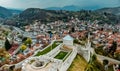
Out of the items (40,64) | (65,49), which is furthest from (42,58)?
(65,49)

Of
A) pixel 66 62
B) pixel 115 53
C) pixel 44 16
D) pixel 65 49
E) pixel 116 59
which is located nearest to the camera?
pixel 66 62

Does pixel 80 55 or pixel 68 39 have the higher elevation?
pixel 68 39

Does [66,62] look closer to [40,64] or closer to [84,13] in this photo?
[40,64]

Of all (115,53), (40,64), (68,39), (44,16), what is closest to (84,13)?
(44,16)

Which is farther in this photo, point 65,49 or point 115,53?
point 115,53

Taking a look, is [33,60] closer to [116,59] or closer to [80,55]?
[80,55]

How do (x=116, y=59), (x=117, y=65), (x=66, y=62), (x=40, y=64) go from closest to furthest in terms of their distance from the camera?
(x=40, y=64)
(x=66, y=62)
(x=117, y=65)
(x=116, y=59)
